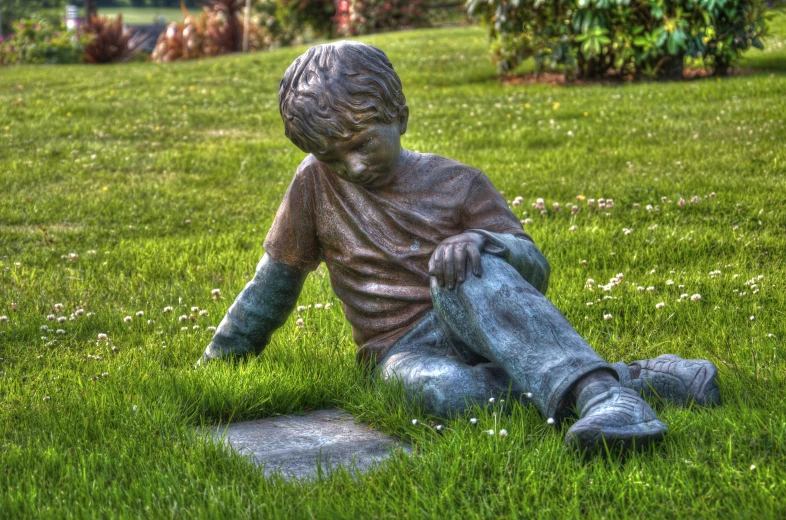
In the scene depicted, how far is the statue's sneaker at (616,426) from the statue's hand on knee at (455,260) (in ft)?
2.04

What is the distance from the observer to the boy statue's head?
11.2ft

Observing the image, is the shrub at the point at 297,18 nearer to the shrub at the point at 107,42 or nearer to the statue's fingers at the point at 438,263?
the shrub at the point at 107,42

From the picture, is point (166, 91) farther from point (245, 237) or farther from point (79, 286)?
point (79, 286)

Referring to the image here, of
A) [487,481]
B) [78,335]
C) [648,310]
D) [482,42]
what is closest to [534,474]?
[487,481]

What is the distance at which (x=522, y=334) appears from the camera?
3.29 metres

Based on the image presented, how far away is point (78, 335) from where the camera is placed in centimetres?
505

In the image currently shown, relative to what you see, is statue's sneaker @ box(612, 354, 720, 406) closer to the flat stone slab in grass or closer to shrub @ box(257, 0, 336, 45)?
the flat stone slab in grass

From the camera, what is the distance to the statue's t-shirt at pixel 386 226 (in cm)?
372

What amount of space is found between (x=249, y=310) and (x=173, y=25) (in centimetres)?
2395

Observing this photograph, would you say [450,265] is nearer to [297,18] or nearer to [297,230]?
[297,230]

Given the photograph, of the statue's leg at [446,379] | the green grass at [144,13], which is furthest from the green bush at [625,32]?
the green grass at [144,13]

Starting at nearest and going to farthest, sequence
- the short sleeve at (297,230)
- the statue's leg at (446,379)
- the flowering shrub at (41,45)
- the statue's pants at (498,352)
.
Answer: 1. the statue's pants at (498,352)
2. the statue's leg at (446,379)
3. the short sleeve at (297,230)
4. the flowering shrub at (41,45)

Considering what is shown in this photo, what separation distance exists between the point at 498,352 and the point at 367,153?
0.85 metres

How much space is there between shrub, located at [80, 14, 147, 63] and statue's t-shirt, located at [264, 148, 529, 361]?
2056 cm
